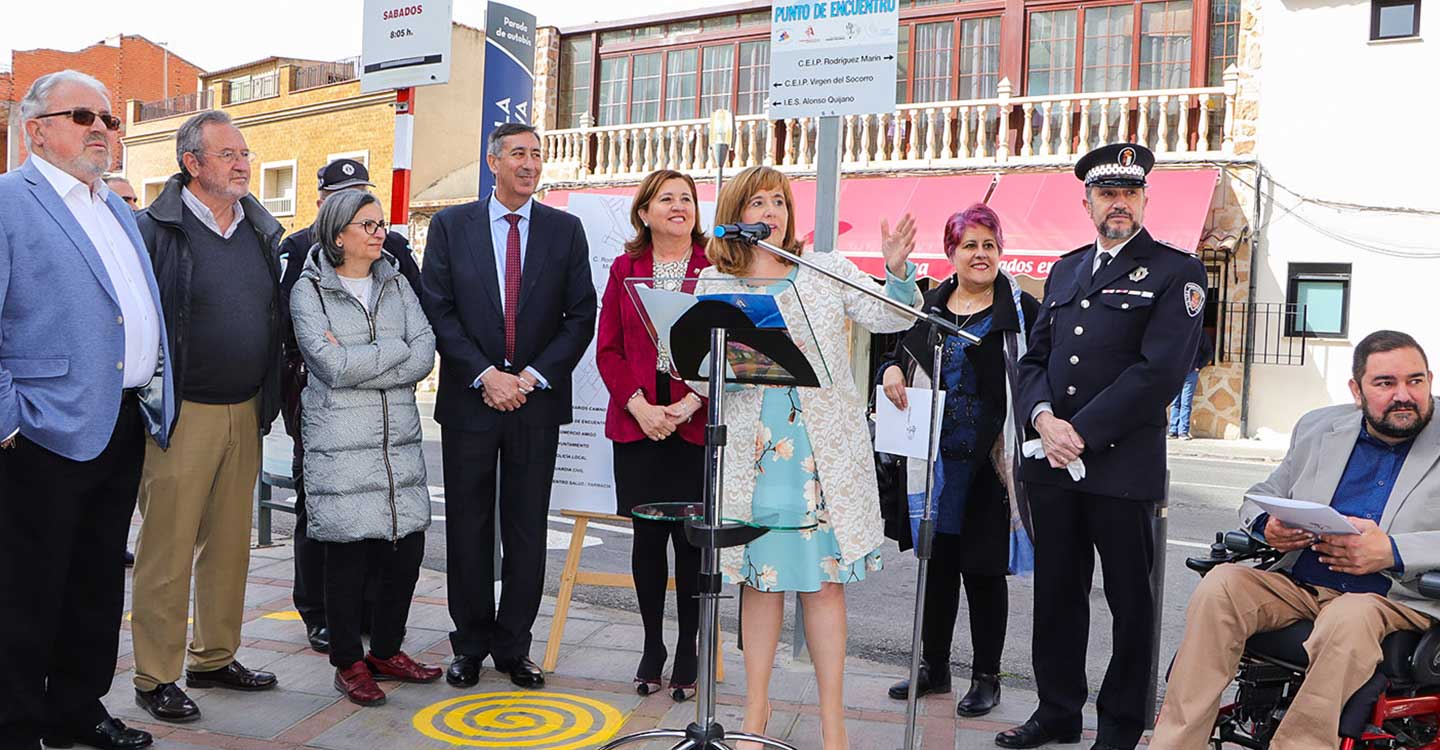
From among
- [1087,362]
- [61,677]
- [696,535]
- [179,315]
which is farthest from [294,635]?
[1087,362]

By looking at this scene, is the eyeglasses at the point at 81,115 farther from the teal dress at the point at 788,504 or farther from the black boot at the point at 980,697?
the black boot at the point at 980,697

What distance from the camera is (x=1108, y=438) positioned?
4.02 m

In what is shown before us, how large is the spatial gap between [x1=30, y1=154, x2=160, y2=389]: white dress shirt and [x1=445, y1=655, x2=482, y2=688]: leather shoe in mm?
1636

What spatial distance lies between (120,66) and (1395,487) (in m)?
45.0

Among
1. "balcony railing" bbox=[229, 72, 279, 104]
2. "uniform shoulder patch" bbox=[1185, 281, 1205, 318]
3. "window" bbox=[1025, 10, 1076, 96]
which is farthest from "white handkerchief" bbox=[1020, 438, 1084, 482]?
"balcony railing" bbox=[229, 72, 279, 104]

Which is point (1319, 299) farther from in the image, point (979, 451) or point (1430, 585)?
point (1430, 585)

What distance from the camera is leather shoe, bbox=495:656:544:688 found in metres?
4.74

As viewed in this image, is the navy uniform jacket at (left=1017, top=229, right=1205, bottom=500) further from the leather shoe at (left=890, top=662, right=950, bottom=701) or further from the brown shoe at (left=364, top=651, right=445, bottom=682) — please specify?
the brown shoe at (left=364, top=651, right=445, bottom=682)

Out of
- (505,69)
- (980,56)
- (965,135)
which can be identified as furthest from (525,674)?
(980,56)

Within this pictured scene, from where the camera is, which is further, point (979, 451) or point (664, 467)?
point (664, 467)

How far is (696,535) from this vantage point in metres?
3.29

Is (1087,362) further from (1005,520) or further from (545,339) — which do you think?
(545,339)

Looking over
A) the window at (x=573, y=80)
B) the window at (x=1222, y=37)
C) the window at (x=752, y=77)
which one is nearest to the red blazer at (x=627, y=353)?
the window at (x=1222, y=37)

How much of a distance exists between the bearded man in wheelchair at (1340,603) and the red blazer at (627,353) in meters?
1.95
